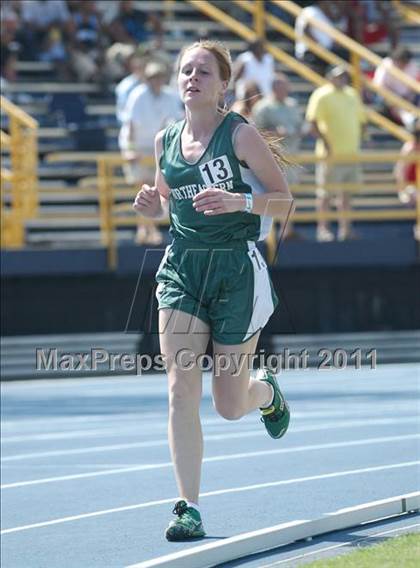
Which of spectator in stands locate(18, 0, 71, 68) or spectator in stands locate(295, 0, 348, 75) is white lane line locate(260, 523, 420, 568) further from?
spectator in stands locate(295, 0, 348, 75)

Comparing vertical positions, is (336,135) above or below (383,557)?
above

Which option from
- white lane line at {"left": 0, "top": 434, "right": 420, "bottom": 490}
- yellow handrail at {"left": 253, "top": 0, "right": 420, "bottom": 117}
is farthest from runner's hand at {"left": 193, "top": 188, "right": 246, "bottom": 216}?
yellow handrail at {"left": 253, "top": 0, "right": 420, "bottom": 117}

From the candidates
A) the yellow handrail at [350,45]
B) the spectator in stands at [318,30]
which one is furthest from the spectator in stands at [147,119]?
the spectator in stands at [318,30]

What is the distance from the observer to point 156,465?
1002cm

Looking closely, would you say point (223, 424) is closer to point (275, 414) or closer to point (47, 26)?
point (275, 414)

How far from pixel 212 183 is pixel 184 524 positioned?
53.7 inches

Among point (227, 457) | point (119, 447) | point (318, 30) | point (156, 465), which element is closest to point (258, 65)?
point (318, 30)

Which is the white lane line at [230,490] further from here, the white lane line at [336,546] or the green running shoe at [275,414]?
the white lane line at [336,546]

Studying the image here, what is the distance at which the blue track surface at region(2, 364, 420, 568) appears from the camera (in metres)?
7.57

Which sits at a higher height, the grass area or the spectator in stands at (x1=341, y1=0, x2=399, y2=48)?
the spectator in stands at (x1=341, y1=0, x2=399, y2=48)

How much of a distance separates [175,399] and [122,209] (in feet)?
37.2

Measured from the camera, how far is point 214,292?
6.54 metres

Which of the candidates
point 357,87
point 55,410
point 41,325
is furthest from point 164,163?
point 357,87

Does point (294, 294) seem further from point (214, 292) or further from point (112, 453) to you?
point (214, 292)
